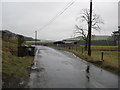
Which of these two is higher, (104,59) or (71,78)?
(104,59)

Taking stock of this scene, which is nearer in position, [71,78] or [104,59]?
[71,78]

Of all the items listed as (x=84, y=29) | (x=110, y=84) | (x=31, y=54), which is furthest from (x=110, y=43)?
(x=110, y=84)

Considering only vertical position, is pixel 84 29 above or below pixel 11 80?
above

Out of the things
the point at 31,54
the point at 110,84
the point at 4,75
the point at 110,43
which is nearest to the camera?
the point at 110,84

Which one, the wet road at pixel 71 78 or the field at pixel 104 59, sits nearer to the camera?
the wet road at pixel 71 78

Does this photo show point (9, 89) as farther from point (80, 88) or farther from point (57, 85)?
point (80, 88)

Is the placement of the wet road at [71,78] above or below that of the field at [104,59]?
below

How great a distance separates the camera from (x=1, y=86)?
6.50 meters

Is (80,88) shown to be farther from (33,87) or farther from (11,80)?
(11,80)

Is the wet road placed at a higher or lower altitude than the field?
lower

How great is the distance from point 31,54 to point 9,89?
14492 millimetres

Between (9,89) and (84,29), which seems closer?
(9,89)

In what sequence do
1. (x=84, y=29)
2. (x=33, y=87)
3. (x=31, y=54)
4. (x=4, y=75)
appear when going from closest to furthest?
(x=33, y=87) < (x=4, y=75) < (x=31, y=54) < (x=84, y=29)

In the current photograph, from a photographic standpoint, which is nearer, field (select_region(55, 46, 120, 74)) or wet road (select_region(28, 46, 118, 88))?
Answer: wet road (select_region(28, 46, 118, 88))
